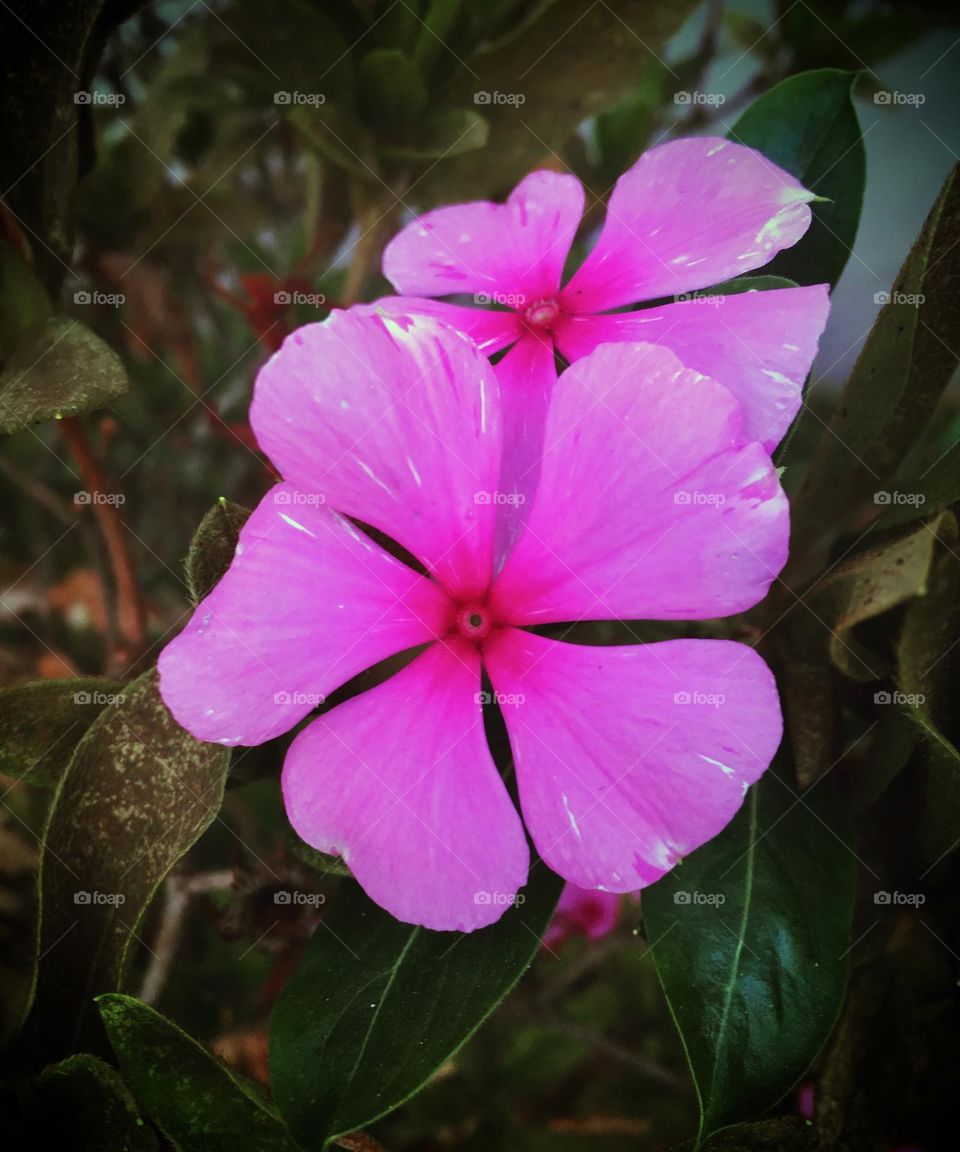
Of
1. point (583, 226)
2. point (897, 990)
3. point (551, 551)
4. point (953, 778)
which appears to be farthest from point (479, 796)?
point (583, 226)

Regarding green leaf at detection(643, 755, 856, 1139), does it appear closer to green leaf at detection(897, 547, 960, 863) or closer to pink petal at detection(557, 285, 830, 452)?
green leaf at detection(897, 547, 960, 863)

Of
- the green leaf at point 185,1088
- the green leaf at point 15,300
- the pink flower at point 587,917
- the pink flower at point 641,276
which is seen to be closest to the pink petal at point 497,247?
the pink flower at point 641,276

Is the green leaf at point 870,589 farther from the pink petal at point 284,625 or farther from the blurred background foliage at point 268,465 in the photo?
the pink petal at point 284,625

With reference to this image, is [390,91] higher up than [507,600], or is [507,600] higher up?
[390,91]

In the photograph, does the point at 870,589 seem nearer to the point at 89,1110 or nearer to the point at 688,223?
the point at 688,223

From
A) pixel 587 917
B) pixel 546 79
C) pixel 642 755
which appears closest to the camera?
pixel 642 755

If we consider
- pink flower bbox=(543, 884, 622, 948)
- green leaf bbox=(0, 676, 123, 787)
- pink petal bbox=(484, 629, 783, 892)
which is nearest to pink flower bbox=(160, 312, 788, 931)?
pink petal bbox=(484, 629, 783, 892)

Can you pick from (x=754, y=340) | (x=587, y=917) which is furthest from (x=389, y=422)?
(x=587, y=917)
